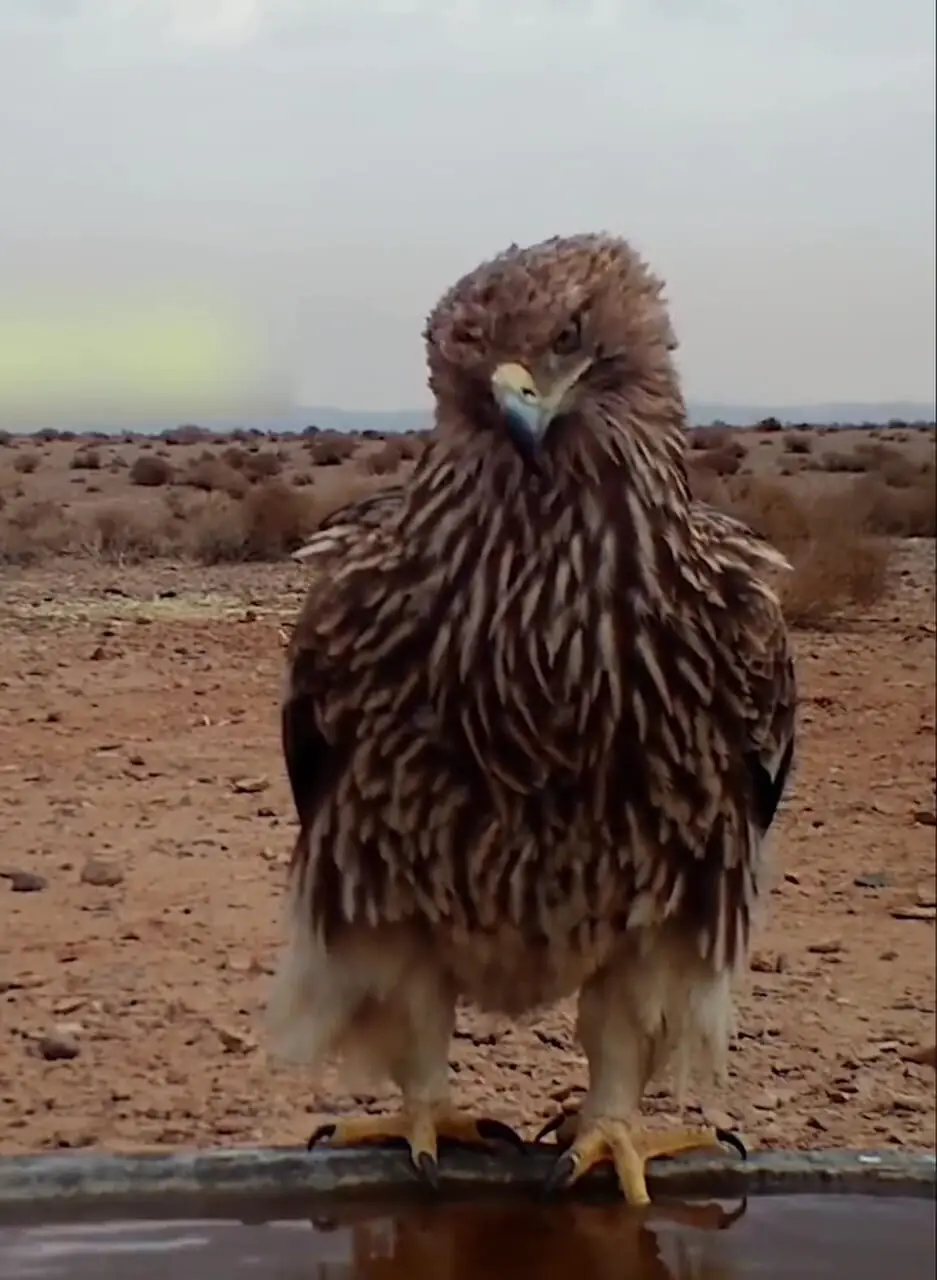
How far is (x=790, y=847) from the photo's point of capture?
1.93m

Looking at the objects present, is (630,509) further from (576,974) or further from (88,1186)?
(88,1186)

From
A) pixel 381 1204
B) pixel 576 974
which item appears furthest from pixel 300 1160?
pixel 576 974

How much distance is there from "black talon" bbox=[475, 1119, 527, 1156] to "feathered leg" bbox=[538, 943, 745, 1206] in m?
0.04

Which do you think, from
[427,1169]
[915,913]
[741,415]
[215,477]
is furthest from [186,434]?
[915,913]

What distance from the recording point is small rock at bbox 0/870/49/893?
1.61 meters

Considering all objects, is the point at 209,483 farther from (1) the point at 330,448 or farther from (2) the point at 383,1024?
(2) the point at 383,1024

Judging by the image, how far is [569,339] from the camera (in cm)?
114

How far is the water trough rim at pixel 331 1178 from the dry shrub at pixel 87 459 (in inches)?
22.4

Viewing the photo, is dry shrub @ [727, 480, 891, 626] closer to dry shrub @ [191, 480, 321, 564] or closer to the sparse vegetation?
the sparse vegetation

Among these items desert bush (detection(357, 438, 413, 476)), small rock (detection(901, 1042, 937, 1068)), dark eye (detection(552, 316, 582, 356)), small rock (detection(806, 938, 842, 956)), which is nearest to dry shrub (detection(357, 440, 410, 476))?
desert bush (detection(357, 438, 413, 476))

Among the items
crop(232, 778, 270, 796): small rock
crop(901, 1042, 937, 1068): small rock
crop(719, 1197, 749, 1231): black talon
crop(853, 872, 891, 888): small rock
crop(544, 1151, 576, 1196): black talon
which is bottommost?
crop(901, 1042, 937, 1068): small rock

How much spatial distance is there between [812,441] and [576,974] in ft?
2.43

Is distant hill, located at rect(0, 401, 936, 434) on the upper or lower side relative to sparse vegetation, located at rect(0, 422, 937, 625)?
upper

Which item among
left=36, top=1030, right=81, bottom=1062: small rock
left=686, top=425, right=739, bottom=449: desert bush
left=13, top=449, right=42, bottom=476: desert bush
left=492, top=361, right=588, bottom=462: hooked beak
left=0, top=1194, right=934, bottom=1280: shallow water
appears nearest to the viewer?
left=492, top=361, right=588, bottom=462: hooked beak
